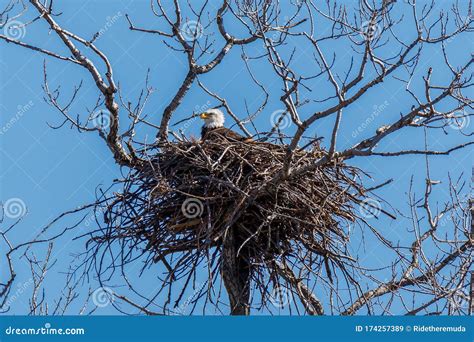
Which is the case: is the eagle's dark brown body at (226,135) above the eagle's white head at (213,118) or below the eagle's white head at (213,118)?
below

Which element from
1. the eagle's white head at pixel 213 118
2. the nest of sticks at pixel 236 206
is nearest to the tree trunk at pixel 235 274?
the nest of sticks at pixel 236 206

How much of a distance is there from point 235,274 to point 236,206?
0.66 metres

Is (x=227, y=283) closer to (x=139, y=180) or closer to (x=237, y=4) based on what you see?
(x=139, y=180)

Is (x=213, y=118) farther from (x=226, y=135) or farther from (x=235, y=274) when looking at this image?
(x=235, y=274)

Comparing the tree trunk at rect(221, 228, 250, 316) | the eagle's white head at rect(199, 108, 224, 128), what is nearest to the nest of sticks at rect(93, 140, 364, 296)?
A: the tree trunk at rect(221, 228, 250, 316)

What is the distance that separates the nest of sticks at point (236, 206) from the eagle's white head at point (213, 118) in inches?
76.8

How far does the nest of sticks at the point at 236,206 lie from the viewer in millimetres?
6559

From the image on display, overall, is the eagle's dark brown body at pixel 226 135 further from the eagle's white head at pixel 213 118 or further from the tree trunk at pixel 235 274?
the eagle's white head at pixel 213 118

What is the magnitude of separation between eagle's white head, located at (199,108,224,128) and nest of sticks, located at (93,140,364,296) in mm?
1951

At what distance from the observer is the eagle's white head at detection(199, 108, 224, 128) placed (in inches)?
355

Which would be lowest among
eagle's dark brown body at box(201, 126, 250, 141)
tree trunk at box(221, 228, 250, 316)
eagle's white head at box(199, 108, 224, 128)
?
tree trunk at box(221, 228, 250, 316)

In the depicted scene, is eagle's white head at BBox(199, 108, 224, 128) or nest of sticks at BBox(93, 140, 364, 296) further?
eagle's white head at BBox(199, 108, 224, 128)

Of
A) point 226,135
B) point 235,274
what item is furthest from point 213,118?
point 235,274

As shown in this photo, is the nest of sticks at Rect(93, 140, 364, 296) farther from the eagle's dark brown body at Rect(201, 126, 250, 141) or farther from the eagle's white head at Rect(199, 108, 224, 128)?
the eagle's white head at Rect(199, 108, 224, 128)
